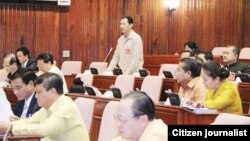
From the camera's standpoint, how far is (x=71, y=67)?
9492 mm

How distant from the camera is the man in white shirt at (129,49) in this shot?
7676 mm

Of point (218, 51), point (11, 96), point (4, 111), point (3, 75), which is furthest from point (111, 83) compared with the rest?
point (218, 51)

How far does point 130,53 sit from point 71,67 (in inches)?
81.8

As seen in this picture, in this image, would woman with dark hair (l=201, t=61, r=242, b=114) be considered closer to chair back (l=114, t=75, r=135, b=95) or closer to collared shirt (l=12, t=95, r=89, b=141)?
collared shirt (l=12, t=95, r=89, b=141)

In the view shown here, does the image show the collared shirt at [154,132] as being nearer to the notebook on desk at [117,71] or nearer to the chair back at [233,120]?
the chair back at [233,120]

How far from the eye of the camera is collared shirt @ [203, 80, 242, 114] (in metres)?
4.49

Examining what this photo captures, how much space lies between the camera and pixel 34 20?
9.83m

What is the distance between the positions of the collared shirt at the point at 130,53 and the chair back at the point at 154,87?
172 centimetres

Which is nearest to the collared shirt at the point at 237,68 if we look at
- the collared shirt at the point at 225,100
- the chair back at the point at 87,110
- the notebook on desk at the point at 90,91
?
the notebook on desk at the point at 90,91

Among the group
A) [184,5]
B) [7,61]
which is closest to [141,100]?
[7,61]

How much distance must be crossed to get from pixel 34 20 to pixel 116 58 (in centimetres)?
254

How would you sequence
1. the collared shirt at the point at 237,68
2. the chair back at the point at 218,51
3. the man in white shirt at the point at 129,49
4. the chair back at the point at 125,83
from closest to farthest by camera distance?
the chair back at the point at 125,83
the collared shirt at the point at 237,68
the man in white shirt at the point at 129,49
the chair back at the point at 218,51

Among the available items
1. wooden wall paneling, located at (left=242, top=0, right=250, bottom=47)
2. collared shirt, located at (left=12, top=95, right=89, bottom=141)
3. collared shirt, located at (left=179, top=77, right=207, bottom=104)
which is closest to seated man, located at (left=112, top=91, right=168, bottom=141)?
collared shirt, located at (left=12, top=95, right=89, bottom=141)

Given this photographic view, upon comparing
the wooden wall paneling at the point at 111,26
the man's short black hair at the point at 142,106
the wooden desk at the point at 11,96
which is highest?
the wooden wall paneling at the point at 111,26
